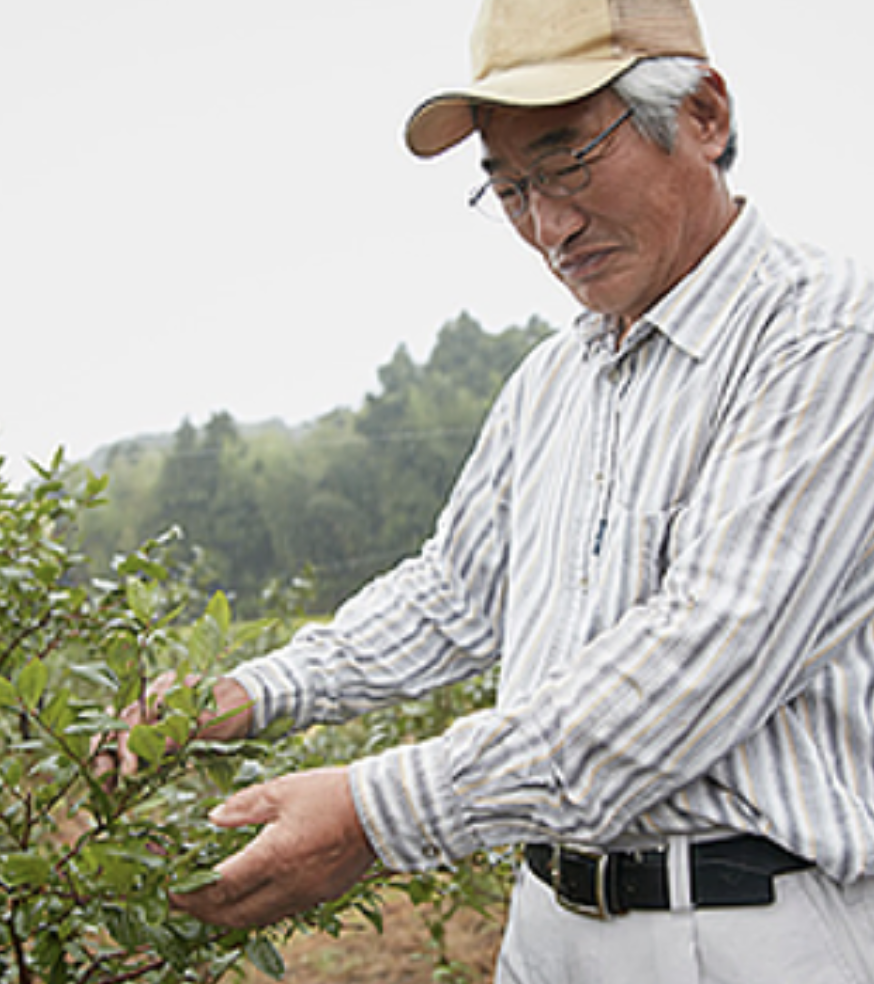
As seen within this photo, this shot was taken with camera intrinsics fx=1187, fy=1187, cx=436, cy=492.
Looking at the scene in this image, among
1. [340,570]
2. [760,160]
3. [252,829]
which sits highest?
[760,160]

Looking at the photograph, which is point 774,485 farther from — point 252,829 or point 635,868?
point 252,829

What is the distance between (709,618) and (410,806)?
39 centimetres

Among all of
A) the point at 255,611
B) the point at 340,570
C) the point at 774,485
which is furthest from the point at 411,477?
the point at 774,485

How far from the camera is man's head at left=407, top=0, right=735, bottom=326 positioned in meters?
1.40

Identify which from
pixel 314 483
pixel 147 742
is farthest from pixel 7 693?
pixel 314 483

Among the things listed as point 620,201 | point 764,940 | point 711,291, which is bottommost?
point 764,940

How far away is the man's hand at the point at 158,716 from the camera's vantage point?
1.46 m

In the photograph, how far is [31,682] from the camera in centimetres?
132

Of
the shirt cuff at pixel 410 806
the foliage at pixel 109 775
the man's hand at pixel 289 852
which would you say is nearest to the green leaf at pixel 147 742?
the foliage at pixel 109 775

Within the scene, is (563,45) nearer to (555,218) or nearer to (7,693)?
(555,218)

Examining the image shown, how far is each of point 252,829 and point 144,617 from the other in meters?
0.31

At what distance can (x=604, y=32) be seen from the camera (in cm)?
139

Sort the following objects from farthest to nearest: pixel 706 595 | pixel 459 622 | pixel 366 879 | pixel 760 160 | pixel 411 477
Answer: pixel 411 477 < pixel 760 160 < pixel 459 622 < pixel 366 879 < pixel 706 595

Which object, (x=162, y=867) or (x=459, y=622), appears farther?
(x=459, y=622)
